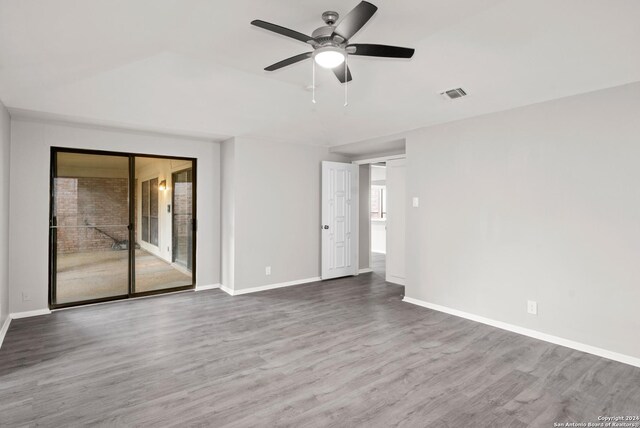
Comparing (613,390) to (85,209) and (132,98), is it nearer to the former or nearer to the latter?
(132,98)

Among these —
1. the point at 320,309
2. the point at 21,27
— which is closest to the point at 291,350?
the point at 320,309

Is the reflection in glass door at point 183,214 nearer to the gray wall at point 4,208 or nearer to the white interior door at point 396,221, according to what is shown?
the gray wall at point 4,208

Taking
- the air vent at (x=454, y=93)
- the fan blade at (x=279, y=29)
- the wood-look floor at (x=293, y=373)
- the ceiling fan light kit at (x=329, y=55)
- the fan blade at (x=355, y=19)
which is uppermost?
the air vent at (x=454, y=93)

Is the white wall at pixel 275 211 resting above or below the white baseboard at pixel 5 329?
above

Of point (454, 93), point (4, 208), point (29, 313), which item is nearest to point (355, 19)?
point (454, 93)

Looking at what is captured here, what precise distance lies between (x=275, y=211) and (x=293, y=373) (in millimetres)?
3194

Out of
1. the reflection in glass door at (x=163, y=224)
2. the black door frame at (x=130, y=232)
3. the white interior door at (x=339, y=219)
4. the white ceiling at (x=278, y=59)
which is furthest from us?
the white interior door at (x=339, y=219)

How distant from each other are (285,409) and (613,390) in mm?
2488

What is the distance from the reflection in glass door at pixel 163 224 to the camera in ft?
16.8

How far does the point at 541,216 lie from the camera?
11.9 feet

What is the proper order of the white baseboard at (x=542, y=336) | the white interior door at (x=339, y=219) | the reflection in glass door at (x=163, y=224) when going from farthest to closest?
the white interior door at (x=339, y=219) < the reflection in glass door at (x=163, y=224) < the white baseboard at (x=542, y=336)

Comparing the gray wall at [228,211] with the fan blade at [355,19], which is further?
the gray wall at [228,211]

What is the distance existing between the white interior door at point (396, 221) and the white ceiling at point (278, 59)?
1.47 metres

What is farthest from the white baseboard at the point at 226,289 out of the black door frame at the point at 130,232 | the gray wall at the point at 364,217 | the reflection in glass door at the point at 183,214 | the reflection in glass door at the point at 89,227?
the gray wall at the point at 364,217
